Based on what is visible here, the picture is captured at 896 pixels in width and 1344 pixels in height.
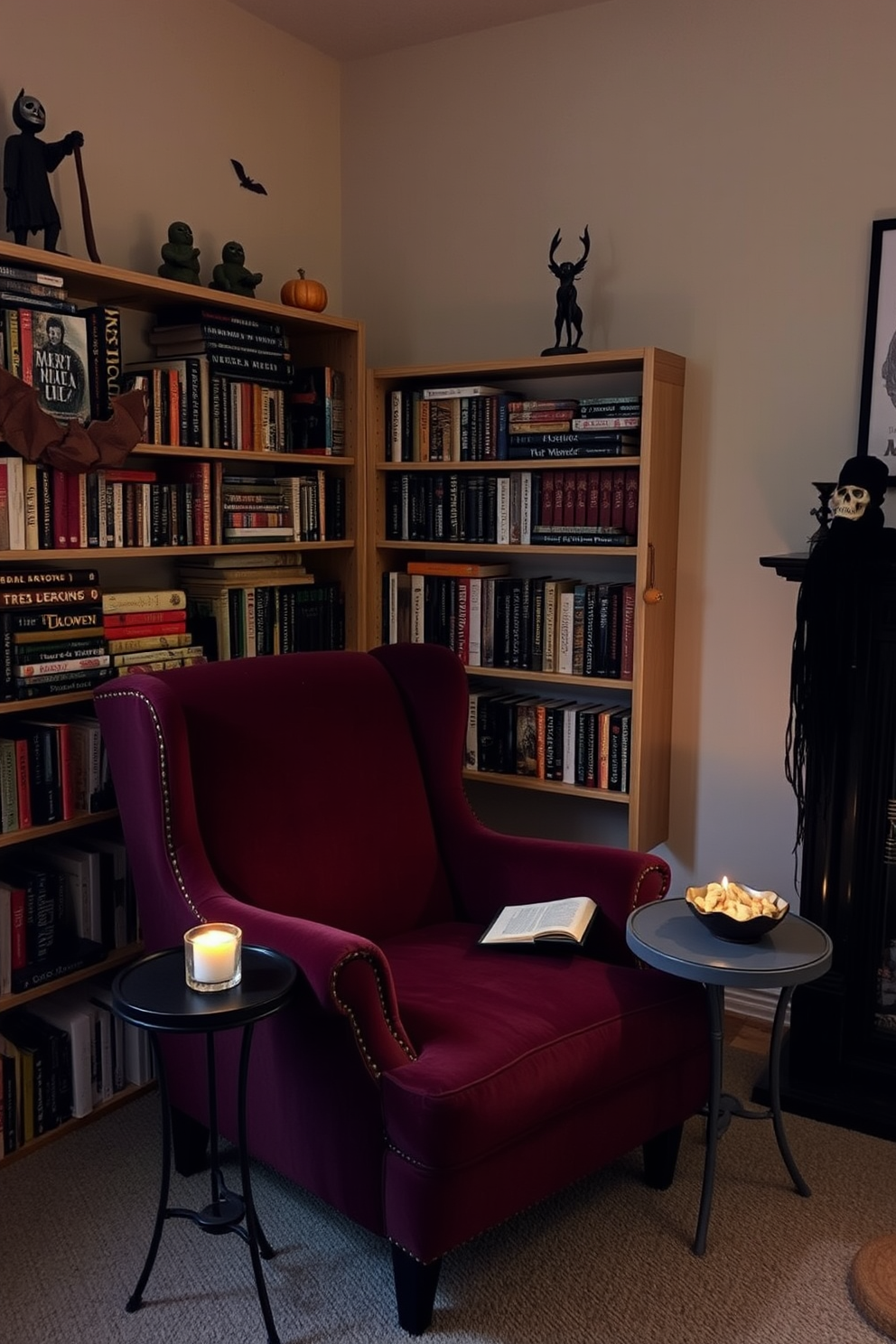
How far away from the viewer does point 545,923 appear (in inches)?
91.6

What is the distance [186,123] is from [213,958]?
2.22 metres

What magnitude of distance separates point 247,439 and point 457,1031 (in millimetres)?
1599

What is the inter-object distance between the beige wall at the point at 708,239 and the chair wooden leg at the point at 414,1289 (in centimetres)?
148

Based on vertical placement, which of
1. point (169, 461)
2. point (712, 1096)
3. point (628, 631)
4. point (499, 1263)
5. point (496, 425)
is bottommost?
point (499, 1263)

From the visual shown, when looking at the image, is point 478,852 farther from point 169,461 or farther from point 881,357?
point 881,357

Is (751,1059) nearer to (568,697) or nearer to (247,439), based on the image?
(568,697)

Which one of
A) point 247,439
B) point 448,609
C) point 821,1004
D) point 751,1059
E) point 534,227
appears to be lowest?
point 751,1059

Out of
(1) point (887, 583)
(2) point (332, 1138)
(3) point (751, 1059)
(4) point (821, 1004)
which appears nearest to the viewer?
(2) point (332, 1138)

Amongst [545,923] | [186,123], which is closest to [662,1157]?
[545,923]

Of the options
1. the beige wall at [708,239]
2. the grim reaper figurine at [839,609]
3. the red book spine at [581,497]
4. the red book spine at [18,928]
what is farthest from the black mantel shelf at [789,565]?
the red book spine at [18,928]

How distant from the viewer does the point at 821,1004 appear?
2.62 meters

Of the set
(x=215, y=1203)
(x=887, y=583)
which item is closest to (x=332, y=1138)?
(x=215, y=1203)

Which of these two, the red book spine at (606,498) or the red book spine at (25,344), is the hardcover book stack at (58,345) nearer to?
the red book spine at (25,344)

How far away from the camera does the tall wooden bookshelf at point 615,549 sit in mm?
2867
